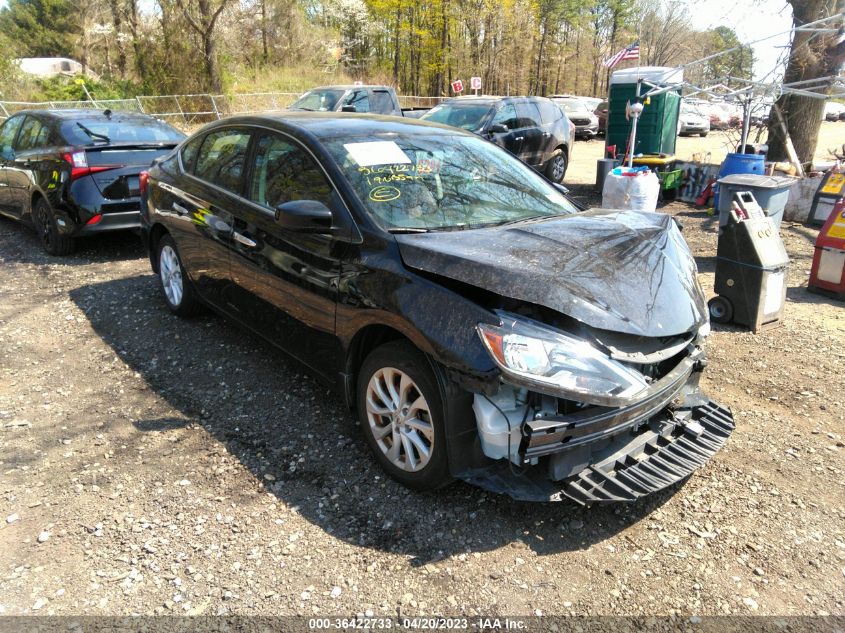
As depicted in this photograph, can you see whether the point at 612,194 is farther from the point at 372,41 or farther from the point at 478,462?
the point at 372,41

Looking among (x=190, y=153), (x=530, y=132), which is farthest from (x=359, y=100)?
(x=190, y=153)

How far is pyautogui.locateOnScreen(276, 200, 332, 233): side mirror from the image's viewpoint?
3.24 meters

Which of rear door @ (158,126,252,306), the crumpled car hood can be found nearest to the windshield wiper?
rear door @ (158,126,252,306)

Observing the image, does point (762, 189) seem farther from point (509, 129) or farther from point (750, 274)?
point (509, 129)

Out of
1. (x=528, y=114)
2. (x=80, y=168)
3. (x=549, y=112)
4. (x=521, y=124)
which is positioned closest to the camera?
(x=80, y=168)

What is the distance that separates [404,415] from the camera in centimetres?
306

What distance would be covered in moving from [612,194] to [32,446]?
24.5 ft

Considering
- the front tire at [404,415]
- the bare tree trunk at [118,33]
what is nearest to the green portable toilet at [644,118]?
the front tire at [404,415]

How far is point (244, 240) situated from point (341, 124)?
3.27 feet

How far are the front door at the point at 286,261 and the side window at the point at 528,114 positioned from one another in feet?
29.5

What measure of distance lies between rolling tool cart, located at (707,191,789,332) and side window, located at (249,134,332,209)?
12.0 feet

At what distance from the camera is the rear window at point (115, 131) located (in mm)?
7277

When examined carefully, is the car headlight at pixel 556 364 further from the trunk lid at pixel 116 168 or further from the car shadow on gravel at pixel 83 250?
the car shadow on gravel at pixel 83 250

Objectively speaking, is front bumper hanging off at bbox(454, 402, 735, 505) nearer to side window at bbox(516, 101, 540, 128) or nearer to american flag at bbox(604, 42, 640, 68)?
side window at bbox(516, 101, 540, 128)
